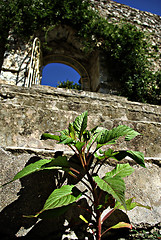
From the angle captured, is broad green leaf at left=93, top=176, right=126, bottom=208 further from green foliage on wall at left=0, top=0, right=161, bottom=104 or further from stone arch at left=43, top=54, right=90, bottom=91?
stone arch at left=43, top=54, right=90, bottom=91

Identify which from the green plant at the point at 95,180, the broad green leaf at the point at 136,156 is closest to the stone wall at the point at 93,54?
the green plant at the point at 95,180

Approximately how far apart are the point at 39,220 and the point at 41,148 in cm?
50

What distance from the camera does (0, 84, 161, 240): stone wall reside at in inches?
34.2

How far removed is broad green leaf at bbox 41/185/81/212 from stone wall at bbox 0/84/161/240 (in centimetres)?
27

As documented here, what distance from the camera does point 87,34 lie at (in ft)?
15.0

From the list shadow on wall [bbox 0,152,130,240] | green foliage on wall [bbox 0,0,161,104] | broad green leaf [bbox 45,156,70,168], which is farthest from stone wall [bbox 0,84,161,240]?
green foliage on wall [bbox 0,0,161,104]

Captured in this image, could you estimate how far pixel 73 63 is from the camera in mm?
5719

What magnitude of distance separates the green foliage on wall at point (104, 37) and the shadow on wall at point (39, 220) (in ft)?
12.3

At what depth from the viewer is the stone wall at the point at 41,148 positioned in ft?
2.85

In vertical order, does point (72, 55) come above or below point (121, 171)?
above

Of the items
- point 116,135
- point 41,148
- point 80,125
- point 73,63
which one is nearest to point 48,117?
point 41,148

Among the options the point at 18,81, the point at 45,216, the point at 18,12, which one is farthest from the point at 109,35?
the point at 45,216

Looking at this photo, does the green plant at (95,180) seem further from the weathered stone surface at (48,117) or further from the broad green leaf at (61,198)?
the weathered stone surface at (48,117)

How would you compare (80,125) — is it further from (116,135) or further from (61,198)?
(61,198)
